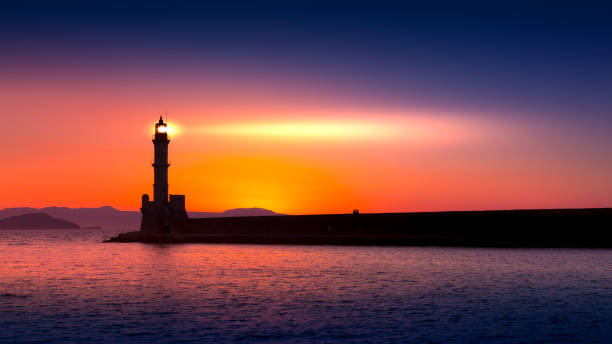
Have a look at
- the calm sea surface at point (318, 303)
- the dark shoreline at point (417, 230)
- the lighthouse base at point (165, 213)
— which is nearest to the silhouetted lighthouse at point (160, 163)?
the lighthouse base at point (165, 213)

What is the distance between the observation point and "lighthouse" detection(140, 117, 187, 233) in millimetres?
74562

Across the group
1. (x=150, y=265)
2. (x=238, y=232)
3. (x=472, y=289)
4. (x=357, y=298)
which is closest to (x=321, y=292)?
(x=357, y=298)

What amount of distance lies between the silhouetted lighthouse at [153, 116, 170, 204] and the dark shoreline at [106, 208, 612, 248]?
537 centimetres

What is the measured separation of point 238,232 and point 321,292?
5280 cm

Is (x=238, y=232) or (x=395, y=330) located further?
(x=238, y=232)

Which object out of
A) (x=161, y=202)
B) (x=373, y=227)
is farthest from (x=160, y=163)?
(x=373, y=227)

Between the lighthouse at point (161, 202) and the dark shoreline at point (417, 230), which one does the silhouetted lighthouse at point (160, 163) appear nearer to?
the lighthouse at point (161, 202)

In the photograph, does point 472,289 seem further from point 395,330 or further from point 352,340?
point 352,340

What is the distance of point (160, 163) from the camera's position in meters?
74.4

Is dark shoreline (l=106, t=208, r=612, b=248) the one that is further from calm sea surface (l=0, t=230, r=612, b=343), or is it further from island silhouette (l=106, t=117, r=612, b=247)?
calm sea surface (l=0, t=230, r=612, b=343)

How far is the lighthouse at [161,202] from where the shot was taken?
2936 inches

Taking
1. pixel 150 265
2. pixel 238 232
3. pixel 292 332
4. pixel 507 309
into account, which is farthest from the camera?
pixel 238 232

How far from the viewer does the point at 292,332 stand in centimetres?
1773

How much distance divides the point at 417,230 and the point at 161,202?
3151 centimetres
